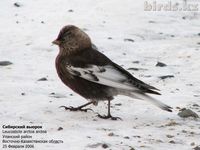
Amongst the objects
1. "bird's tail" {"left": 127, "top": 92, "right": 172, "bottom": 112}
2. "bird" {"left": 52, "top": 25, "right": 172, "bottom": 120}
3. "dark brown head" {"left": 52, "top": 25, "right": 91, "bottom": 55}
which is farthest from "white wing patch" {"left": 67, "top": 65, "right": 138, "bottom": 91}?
"dark brown head" {"left": 52, "top": 25, "right": 91, "bottom": 55}

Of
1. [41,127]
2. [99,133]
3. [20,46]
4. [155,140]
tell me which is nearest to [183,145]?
[155,140]

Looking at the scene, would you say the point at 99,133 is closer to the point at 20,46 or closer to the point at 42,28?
the point at 20,46

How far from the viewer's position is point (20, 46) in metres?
9.87

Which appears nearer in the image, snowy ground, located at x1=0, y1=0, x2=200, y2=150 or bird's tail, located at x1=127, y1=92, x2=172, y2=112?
snowy ground, located at x1=0, y1=0, x2=200, y2=150

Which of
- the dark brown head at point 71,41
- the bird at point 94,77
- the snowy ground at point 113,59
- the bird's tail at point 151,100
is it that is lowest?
the snowy ground at point 113,59

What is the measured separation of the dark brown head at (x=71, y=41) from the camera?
704 cm

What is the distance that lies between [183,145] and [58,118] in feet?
4.54

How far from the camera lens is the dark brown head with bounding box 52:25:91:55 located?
23.1ft

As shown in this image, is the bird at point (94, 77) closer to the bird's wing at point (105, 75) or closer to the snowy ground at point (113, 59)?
the bird's wing at point (105, 75)

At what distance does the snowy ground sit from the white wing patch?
36cm

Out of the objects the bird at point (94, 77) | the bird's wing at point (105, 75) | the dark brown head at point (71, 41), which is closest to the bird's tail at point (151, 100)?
the bird at point (94, 77)

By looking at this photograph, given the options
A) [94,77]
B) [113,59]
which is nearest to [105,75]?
[94,77]

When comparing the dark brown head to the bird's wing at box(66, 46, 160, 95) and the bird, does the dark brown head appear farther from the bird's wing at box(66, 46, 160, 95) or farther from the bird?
the bird's wing at box(66, 46, 160, 95)

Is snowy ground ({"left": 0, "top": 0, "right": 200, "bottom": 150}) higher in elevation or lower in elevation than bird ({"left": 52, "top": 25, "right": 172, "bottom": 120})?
lower
